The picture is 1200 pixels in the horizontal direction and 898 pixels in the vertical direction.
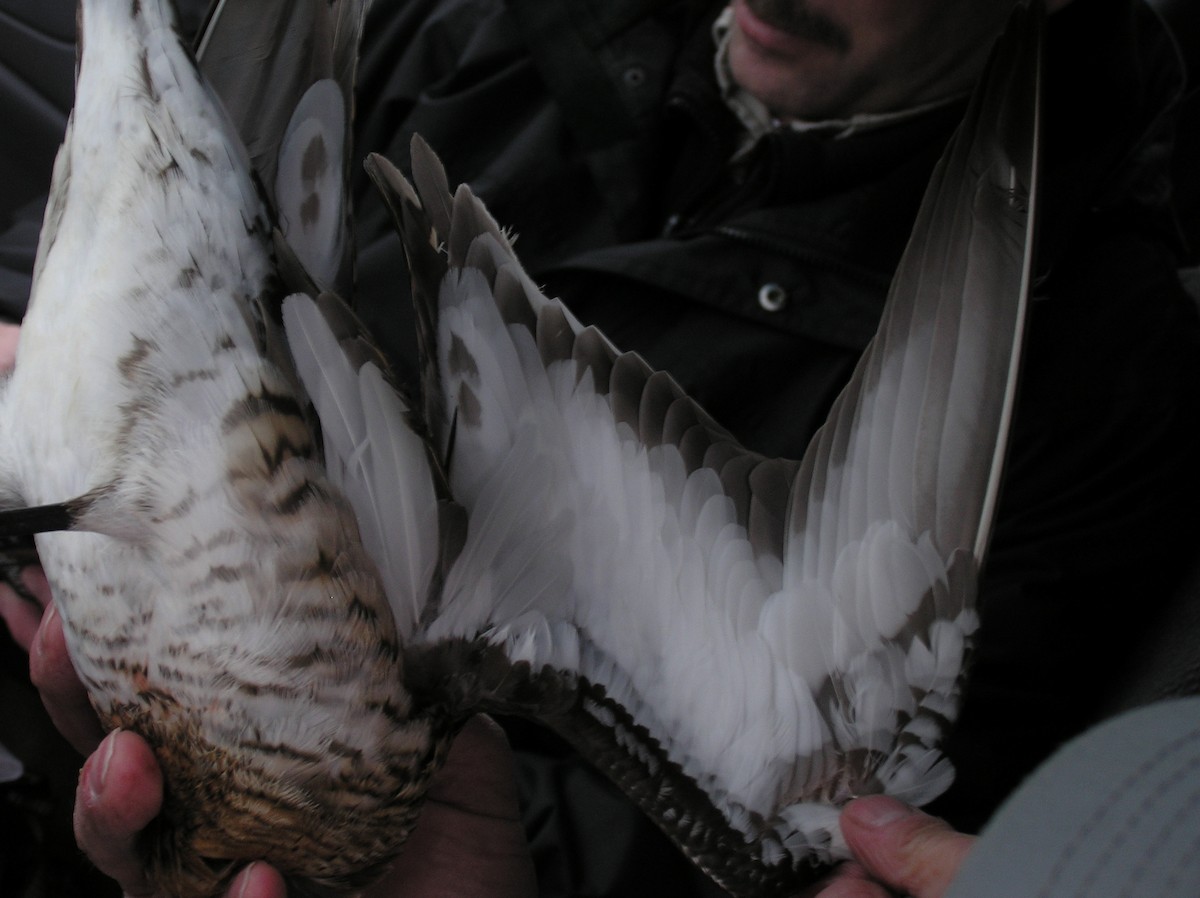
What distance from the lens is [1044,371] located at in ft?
5.05

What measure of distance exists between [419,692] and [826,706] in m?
0.48

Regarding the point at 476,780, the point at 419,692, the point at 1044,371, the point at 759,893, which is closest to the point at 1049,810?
the point at 759,893

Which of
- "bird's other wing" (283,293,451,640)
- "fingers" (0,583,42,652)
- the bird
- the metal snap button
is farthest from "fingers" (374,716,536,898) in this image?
the metal snap button

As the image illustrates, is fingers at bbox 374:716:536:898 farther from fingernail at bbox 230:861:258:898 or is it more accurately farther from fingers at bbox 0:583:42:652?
fingers at bbox 0:583:42:652

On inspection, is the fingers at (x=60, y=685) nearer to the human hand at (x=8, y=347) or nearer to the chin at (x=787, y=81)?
the human hand at (x=8, y=347)

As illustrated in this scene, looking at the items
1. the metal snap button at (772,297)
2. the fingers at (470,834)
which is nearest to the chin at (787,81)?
the metal snap button at (772,297)

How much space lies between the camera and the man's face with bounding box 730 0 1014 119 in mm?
1597

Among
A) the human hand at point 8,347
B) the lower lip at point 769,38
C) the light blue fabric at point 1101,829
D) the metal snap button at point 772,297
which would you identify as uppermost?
the lower lip at point 769,38

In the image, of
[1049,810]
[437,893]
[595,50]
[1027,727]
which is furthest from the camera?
[595,50]

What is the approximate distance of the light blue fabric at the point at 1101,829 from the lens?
0.55 m

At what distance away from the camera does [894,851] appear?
953mm

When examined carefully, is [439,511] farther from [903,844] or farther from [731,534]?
[903,844]

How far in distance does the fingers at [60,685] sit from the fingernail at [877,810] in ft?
3.15

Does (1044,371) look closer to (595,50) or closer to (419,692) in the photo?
(595,50)
